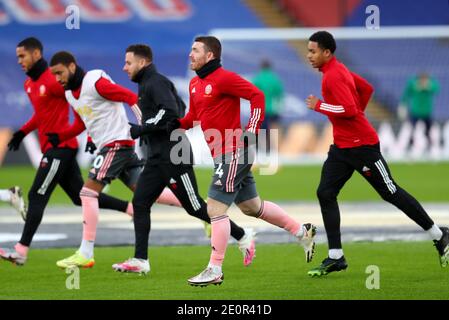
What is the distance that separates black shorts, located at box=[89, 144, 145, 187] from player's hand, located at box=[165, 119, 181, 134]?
1.29 meters

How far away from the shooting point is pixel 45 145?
12195 mm

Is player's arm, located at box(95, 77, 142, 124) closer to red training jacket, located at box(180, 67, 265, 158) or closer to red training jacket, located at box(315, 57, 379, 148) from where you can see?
red training jacket, located at box(180, 67, 265, 158)

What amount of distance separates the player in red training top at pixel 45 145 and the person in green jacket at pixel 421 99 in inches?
791

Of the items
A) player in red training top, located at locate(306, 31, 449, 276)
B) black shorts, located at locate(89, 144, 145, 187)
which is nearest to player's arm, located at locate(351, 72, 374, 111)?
player in red training top, located at locate(306, 31, 449, 276)

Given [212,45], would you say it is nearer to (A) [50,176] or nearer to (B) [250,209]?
(B) [250,209]

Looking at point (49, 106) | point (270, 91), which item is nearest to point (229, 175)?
point (49, 106)

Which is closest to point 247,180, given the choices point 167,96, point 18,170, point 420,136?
point 167,96

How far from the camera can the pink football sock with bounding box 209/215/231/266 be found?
996 cm

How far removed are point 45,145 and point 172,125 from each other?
2.10 metres

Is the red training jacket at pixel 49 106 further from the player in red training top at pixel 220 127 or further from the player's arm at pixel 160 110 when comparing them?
the player in red training top at pixel 220 127

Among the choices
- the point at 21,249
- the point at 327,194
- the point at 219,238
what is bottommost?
the point at 21,249

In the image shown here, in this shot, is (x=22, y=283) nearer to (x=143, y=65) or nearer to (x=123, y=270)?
(x=123, y=270)

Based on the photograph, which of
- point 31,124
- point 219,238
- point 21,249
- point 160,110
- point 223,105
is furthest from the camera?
point 31,124
